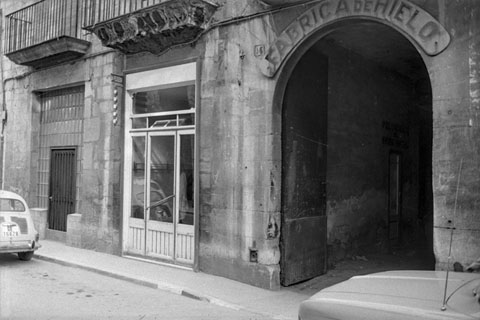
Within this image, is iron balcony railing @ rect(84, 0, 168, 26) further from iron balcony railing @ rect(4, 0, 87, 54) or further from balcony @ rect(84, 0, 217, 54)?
iron balcony railing @ rect(4, 0, 87, 54)

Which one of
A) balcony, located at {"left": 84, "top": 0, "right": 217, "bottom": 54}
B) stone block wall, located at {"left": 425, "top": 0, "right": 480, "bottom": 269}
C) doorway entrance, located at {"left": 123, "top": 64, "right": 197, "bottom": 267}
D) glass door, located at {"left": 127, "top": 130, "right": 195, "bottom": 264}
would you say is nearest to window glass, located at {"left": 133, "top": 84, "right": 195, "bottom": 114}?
doorway entrance, located at {"left": 123, "top": 64, "right": 197, "bottom": 267}

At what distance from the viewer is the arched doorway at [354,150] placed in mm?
7895

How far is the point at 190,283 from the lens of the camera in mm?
7691

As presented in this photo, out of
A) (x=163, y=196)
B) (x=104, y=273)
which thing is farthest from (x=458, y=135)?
(x=104, y=273)

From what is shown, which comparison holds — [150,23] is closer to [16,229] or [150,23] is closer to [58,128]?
[16,229]

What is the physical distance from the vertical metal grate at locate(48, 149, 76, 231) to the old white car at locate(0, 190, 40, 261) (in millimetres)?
1921

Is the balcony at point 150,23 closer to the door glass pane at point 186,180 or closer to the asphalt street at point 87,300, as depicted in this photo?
the door glass pane at point 186,180

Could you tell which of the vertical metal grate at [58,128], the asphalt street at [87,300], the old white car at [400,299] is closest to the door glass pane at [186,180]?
the asphalt street at [87,300]

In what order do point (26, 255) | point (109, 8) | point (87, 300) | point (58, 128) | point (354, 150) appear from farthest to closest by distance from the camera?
point (58, 128), point (109, 8), point (354, 150), point (26, 255), point (87, 300)

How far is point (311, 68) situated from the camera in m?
8.43

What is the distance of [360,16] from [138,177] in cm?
584

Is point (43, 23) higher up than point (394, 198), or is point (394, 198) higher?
point (43, 23)

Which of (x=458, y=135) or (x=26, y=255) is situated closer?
(x=458, y=135)

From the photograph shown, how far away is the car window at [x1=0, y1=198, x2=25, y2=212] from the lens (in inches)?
381
